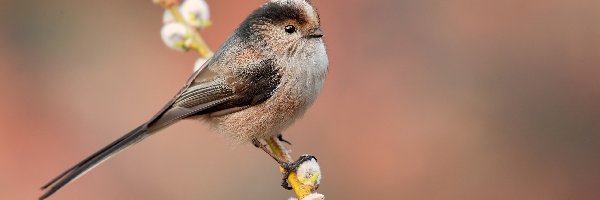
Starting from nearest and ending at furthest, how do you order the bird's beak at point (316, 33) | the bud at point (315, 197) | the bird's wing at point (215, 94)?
the bud at point (315, 197) → the bird's beak at point (316, 33) → the bird's wing at point (215, 94)

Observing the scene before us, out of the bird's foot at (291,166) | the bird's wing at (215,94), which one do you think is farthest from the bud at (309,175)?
the bird's wing at (215,94)

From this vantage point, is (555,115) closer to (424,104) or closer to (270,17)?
(424,104)

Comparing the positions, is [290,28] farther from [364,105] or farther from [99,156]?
[364,105]

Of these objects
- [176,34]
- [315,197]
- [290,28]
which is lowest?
[315,197]

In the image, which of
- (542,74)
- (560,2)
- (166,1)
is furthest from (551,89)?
(166,1)

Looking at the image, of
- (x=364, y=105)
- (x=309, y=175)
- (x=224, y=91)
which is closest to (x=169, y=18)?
(x=224, y=91)

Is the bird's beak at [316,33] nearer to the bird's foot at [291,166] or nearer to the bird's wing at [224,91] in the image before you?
the bird's wing at [224,91]

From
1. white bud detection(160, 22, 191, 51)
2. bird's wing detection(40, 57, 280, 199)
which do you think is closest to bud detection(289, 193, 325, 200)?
white bud detection(160, 22, 191, 51)
